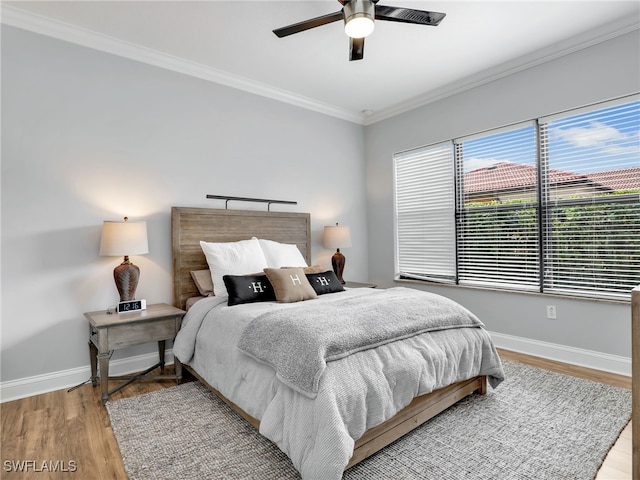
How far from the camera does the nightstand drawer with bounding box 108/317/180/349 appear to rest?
2449 mm

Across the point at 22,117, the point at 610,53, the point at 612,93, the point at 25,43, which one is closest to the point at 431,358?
the point at 612,93

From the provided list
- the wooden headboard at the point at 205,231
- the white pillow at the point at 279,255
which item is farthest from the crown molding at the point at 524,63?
the white pillow at the point at 279,255

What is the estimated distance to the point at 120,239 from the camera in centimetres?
265

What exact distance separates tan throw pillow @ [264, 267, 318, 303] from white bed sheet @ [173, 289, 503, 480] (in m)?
0.18

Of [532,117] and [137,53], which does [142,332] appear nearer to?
[137,53]

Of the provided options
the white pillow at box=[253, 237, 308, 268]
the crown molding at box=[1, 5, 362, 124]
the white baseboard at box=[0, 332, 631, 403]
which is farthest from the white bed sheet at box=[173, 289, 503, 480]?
the crown molding at box=[1, 5, 362, 124]

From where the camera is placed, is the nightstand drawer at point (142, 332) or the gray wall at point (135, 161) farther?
the gray wall at point (135, 161)

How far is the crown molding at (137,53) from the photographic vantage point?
262cm

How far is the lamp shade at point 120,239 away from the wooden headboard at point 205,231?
490 mm

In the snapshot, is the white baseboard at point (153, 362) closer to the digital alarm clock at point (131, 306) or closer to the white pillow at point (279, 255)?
the digital alarm clock at point (131, 306)

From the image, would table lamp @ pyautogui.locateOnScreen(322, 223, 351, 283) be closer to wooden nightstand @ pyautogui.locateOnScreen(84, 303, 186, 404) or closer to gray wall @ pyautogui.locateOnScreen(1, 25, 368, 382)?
gray wall @ pyautogui.locateOnScreen(1, 25, 368, 382)

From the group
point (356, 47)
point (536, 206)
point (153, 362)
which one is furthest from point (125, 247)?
point (536, 206)

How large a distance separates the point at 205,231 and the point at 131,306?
94 cm

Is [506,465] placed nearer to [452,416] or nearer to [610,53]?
[452,416]
